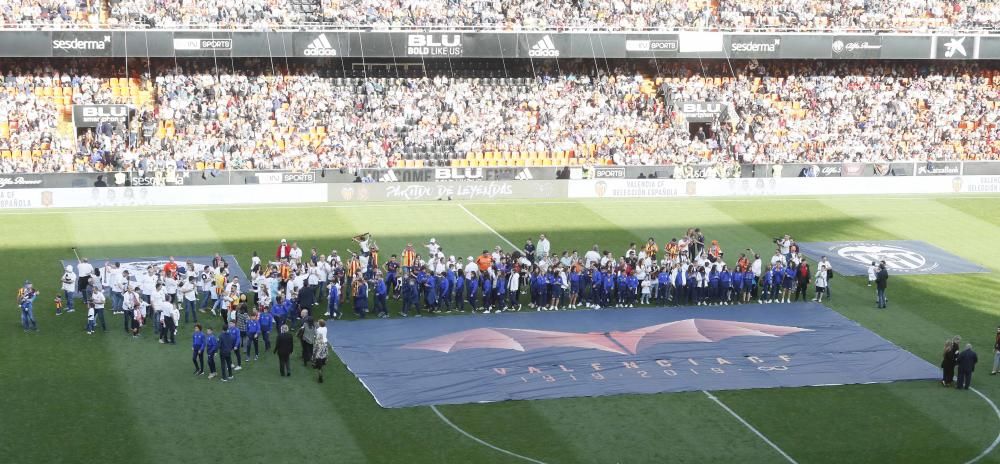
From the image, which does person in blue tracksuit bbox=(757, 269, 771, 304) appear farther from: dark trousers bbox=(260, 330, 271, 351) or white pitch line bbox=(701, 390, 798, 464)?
dark trousers bbox=(260, 330, 271, 351)

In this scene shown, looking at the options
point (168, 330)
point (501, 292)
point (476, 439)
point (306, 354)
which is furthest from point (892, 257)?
point (168, 330)

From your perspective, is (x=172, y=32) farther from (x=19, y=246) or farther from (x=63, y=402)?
(x=63, y=402)

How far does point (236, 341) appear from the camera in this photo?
2559 cm

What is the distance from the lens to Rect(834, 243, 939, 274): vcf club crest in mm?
36938

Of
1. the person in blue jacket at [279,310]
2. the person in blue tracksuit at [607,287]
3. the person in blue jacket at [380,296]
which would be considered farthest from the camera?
the person in blue tracksuit at [607,287]

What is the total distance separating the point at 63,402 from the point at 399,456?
21.4 ft

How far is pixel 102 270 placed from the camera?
103 ft

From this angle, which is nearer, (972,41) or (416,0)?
(416,0)

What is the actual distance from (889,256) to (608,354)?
1389 cm

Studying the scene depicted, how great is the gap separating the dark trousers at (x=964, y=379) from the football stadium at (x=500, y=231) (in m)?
0.08

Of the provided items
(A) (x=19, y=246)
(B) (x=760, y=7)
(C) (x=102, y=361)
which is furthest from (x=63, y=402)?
(B) (x=760, y=7)

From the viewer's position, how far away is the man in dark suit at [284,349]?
25.2 meters

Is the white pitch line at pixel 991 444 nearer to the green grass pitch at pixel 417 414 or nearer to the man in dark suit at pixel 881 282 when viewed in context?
the green grass pitch at pixel 417 414

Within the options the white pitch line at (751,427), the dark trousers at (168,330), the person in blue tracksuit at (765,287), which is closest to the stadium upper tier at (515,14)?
the person in blue tracksuit at (765,287)
